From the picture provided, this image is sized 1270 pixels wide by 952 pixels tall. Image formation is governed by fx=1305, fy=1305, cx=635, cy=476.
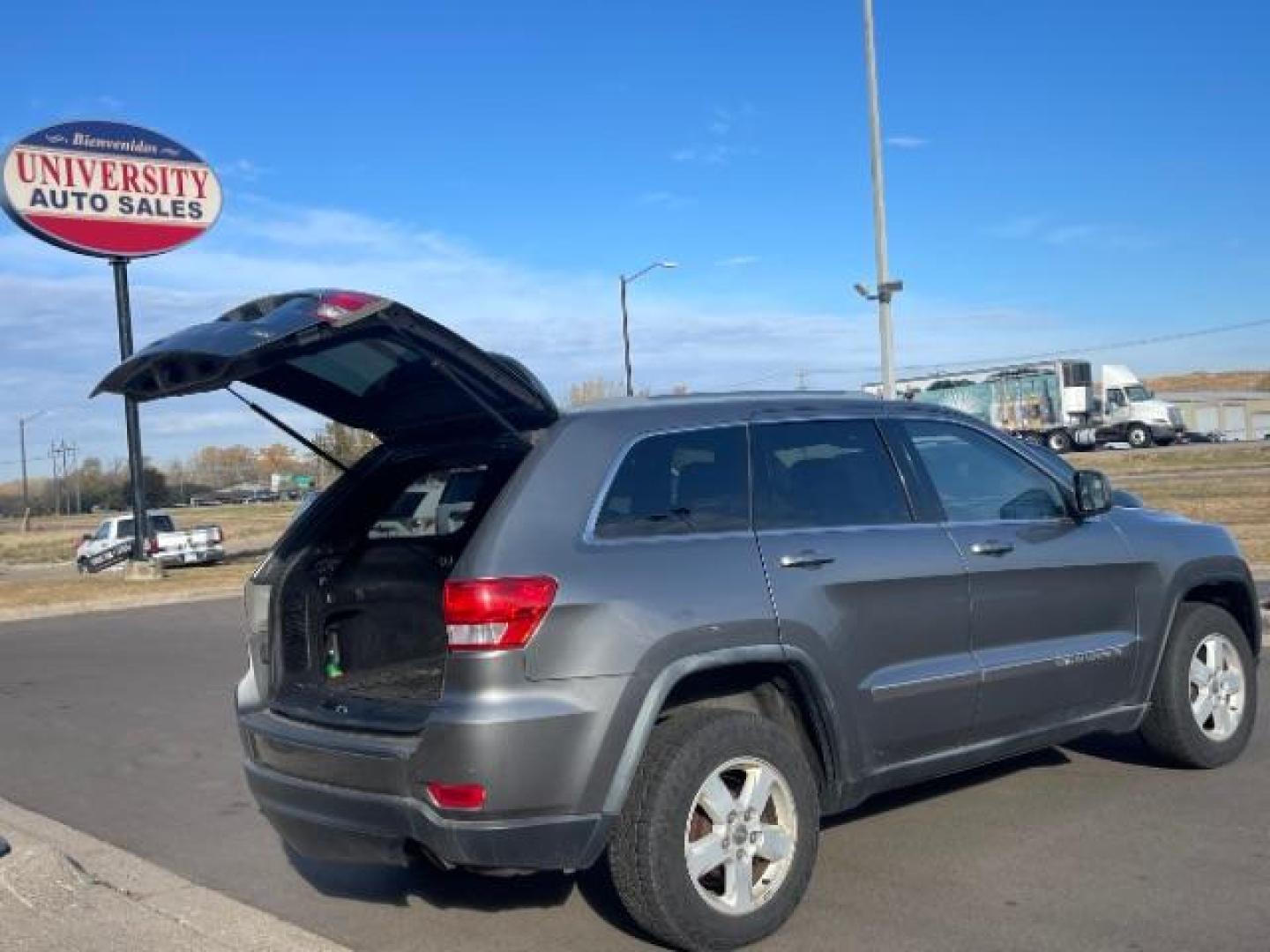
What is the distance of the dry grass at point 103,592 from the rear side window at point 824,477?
17.2m

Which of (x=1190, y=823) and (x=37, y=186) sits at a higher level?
(x=37, y=186)

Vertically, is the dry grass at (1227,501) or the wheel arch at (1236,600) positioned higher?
the wheel arch at (1236,600)

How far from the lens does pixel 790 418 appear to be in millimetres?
5082

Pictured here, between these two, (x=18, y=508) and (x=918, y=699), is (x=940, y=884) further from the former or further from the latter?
(x=18, y=508)

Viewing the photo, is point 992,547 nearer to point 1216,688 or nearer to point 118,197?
point 1216,688

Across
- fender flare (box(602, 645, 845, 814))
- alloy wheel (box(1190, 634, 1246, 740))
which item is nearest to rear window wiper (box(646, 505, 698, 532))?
fender flare (box(602, 645, 845, 814))

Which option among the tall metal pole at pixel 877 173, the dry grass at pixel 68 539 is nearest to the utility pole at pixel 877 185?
→ the tall metal pole at pixel 877 173

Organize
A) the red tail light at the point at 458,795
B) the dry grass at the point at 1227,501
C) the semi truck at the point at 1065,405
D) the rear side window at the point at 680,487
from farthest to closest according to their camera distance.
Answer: the semi truck at the point at 1065,405, the dry grass at the point at 1227,501, the rear side window at the point at 680,487, the red tail light at the point at 458,795

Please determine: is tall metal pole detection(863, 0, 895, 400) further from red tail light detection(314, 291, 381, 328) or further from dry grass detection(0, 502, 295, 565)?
dry grass detection(0, 502, 295, 565)

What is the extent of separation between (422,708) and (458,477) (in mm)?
1117

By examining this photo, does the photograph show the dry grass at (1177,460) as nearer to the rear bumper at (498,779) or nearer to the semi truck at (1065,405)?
the semi truck at (1065,405)

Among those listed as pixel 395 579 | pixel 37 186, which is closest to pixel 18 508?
pixel 37 186

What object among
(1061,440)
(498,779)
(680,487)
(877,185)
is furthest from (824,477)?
(1061,440)

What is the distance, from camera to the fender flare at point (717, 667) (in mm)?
4145
